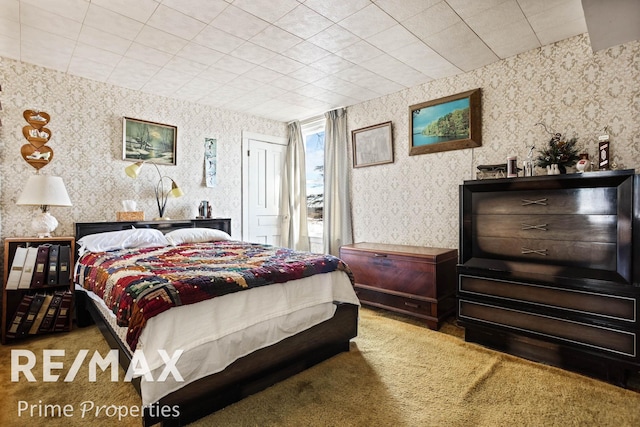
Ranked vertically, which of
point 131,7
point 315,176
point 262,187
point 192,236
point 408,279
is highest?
point 131,7

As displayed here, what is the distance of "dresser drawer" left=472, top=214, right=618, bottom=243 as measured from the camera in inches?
90.9

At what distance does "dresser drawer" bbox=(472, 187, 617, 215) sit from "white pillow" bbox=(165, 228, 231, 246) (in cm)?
279

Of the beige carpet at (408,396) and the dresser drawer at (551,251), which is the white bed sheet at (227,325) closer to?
the beige carpet at (408,396)

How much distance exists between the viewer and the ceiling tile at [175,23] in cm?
231

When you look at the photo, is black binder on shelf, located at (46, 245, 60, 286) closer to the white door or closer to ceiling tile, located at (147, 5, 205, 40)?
ceiling tile, located at (147, 5, 205, 40)

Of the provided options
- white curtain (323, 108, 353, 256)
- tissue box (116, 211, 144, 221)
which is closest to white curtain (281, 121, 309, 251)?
white curtain (323, 108, 353, 256)

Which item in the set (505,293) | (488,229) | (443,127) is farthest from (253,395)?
(443,127)

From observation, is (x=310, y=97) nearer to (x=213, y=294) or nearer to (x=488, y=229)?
(x=488, y=229)

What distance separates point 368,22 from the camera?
8.09 feet

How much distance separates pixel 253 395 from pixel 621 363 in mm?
2390

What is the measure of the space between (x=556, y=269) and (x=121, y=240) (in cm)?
379

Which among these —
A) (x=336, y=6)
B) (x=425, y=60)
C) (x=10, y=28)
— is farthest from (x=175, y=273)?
(x=425, y=60)

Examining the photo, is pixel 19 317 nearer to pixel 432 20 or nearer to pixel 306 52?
pixel 306 52

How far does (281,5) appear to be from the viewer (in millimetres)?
2246
